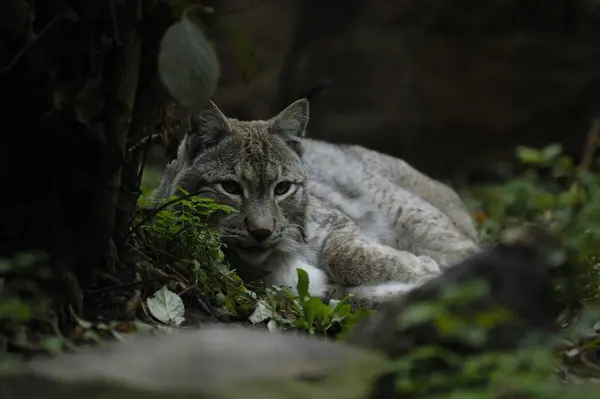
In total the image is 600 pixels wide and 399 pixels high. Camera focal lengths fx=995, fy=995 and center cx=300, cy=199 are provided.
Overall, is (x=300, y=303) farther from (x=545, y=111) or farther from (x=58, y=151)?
(x=545, y=111)

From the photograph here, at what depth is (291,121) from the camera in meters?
5.36

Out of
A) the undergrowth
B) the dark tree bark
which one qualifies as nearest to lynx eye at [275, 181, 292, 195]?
the undergrowth

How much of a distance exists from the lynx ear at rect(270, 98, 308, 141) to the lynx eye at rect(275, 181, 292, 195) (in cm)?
33

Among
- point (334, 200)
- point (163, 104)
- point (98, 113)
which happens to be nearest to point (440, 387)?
point (98, 113)

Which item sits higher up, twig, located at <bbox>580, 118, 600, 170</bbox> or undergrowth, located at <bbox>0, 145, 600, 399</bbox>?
twig, located at <bbox>580, 118, 600, 170</bbox>

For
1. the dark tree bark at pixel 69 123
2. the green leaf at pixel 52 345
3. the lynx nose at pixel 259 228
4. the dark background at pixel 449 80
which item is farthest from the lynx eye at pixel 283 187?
the dark background at pixel 449 80

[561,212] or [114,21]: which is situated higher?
[114,21]

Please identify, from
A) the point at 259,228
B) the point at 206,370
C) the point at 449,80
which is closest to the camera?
the point at 206,370

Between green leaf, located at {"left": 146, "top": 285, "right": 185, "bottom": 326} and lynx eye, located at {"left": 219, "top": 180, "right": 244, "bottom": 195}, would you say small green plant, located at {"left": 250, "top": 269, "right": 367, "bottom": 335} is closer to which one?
green leaf, located at {"left": 146, "top": 285, "right": 185, "bottom": 326}

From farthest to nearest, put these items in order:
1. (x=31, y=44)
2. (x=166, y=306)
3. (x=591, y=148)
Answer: (x=591, y=148) → (x=166, y=306) → (x=31, y=44)

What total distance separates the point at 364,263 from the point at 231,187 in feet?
2.63

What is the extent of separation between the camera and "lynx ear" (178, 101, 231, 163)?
5.09 metres

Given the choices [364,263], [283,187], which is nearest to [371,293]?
[364,263]

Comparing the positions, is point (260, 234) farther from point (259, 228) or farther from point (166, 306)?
point (166, 306)
